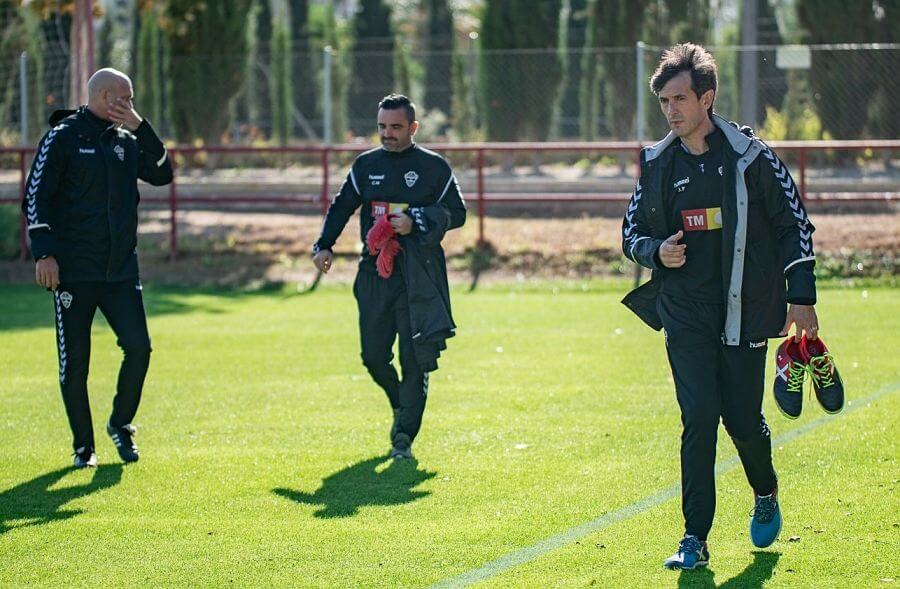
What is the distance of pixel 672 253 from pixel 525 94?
67.6ft

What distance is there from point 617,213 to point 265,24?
67.3ft

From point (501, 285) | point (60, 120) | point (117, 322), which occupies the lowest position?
point (501, 285)

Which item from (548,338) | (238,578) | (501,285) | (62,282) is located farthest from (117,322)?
(501,285)

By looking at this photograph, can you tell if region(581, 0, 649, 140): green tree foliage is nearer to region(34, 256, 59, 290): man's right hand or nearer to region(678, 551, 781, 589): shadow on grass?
region(34, 256, 59, 290): man's right hand

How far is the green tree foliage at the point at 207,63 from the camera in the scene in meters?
27.0

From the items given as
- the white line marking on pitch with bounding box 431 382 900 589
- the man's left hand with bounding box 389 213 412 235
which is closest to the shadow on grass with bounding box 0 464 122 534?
the man's left hand with bounding box 389 213 412 235

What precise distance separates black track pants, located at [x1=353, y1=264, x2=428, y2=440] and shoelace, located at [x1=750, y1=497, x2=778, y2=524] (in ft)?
8.95

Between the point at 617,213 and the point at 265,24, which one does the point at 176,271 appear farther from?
the point at 265,24

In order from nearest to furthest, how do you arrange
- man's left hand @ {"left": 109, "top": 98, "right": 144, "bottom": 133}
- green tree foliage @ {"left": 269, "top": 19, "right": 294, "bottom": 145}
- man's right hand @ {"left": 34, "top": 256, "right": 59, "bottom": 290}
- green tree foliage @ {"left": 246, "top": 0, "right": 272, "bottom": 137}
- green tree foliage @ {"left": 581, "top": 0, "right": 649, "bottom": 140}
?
man's right hand @ {"left": 34, "top": 256, "right": 59, "bottom": 290} → man's left hand @ {"left": 109, "top": 98, "right": 144, "bottom": 133} → green tree foliage @ {"left": 581, "top": 0, "right": 649, "bottom": 140} → green tree foliage @ {"left": 269, "top": 19, "right": 294, "bottom": 145} → green tree foliage @ {"left": 246, "top": 0, "right": 272, "bottom": 137}

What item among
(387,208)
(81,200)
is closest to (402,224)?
(387,208)

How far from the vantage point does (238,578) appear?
19.4 ft

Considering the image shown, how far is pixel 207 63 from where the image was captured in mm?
27000

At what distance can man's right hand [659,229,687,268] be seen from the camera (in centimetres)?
589

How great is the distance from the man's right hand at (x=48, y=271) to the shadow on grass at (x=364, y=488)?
164 centimetres
